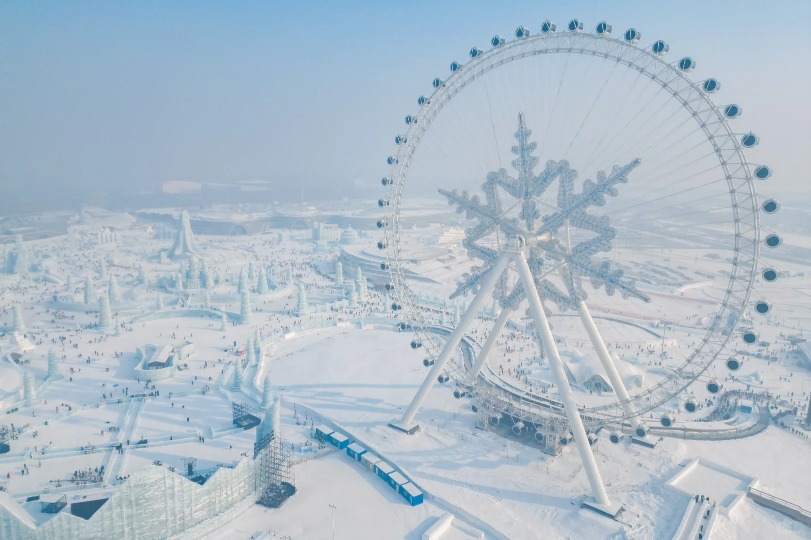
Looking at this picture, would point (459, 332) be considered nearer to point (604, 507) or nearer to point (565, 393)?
point (565, 393)

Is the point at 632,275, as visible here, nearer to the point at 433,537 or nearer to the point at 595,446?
the point at 595,446

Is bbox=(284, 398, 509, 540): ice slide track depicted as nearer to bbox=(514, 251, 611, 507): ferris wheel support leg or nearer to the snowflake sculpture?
bbox=(514, 251, 611, 507): ferris wheel support leg

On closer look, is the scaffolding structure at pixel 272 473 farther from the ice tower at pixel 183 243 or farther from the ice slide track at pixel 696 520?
the ice tower at pixel 183 243

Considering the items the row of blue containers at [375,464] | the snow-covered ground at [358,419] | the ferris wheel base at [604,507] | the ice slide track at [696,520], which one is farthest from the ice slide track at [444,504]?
A: the ice slide track at [696,520]

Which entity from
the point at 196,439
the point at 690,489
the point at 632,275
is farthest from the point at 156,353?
the point at 632,275

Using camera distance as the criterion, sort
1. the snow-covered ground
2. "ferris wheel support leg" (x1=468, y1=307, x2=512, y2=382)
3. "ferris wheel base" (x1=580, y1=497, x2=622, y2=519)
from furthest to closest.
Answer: "ferris wheel support leg" (x1=468, y1=307, x2=512, y2=382)
the snow-covered ground
"ferris wheel base" (x1=580, y1=497, x2=622, y2=519)

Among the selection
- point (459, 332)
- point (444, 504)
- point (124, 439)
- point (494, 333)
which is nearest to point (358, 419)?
point (459, 332)

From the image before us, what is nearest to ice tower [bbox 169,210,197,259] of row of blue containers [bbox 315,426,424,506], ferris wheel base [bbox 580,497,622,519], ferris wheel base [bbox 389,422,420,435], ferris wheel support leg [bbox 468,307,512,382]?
row of blue containers [bbox 315,426,424,506]
